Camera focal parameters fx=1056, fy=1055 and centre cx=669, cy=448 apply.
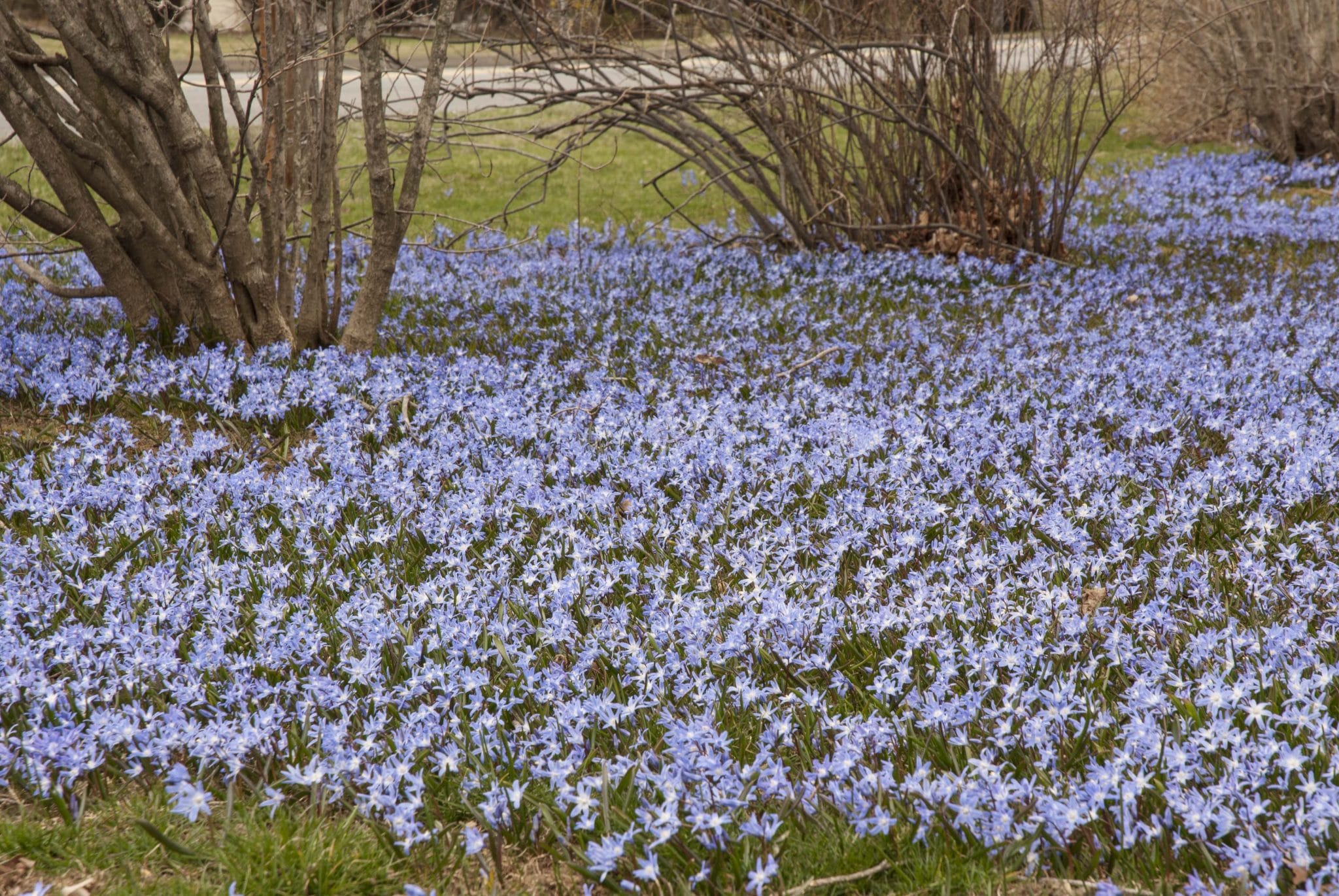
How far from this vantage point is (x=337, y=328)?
238 inches

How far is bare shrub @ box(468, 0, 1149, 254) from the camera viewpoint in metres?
7.21

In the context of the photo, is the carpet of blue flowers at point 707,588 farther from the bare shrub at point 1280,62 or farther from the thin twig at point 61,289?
the bare shrub at point 1280,62

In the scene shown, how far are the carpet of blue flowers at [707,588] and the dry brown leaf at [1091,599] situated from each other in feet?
0.05

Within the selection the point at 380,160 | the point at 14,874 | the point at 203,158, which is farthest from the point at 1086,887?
the point at 203,158

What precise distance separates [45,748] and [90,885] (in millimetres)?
350

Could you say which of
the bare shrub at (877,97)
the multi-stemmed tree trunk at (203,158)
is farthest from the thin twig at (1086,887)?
the bare shrub at (877,97)

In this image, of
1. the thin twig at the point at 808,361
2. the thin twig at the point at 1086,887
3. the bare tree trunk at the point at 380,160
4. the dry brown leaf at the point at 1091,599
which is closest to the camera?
the thin twig at the point at 1086,887

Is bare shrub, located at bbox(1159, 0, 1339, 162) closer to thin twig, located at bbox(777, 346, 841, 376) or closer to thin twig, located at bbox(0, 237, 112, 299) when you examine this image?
thin twig, located at bbox(777, 346, 841, 376)

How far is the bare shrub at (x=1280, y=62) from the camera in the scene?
11492 millimetres

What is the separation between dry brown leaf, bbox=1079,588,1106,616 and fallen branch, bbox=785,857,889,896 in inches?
47.7

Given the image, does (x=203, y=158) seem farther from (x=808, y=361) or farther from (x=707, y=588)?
(x=707, y=588)

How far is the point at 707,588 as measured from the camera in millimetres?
2924

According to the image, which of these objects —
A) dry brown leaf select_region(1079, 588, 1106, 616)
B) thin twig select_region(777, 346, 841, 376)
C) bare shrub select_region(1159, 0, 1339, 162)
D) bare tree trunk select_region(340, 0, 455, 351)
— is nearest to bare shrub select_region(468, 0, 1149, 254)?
bare tree trunk select_region(340, 0, 455, 351)

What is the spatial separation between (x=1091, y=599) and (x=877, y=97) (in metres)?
5.96
